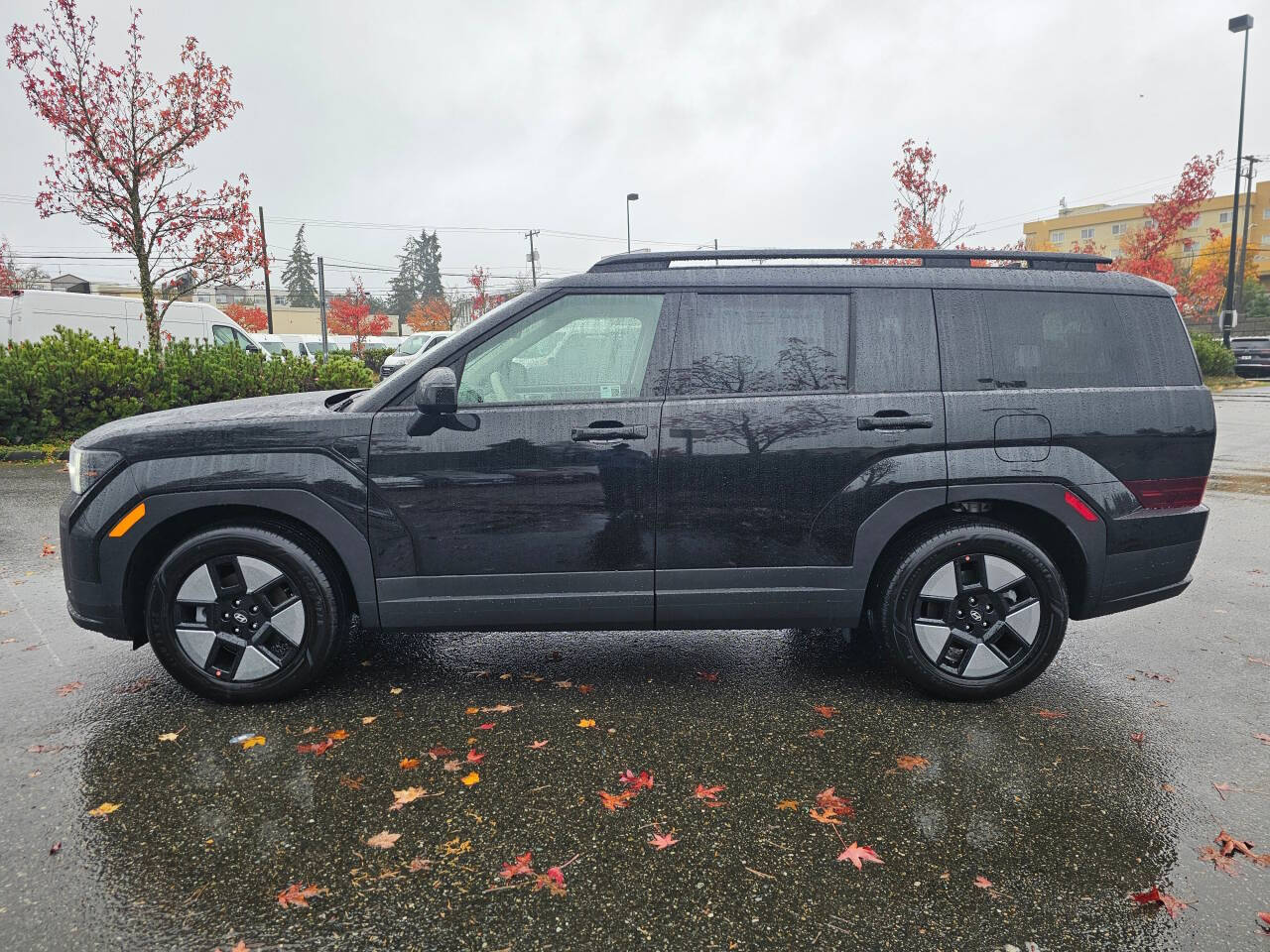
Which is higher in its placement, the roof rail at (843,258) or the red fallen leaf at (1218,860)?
the roof rail at (843,258)

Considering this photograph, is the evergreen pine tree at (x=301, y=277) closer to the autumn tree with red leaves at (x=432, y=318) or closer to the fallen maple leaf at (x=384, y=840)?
the autumn tree with red leaves at (x=432, y=318)

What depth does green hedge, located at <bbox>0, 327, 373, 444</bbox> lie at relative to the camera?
11773 millimetres

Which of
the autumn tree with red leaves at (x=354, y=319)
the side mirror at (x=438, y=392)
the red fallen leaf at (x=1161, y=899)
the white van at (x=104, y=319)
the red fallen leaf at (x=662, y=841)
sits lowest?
the red fallen leaf at (x=1161, y=899)

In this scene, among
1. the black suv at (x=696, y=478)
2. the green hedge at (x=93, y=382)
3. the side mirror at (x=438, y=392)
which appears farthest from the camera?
the green hedge at (x=93, y=382)

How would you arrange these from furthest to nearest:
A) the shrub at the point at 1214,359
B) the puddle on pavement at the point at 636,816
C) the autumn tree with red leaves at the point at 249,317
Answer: the autumn tree with red leaves at the point at 249,317 < the shrub at the point at 1214,359 < the puddle on pavement at the point at 636,816

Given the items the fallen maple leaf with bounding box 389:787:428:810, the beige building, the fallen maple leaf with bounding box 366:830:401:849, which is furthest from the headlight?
the beige building

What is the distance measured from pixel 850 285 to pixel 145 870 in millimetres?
3452

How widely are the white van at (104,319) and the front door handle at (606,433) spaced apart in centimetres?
1430

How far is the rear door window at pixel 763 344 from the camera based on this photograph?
3.68 metres

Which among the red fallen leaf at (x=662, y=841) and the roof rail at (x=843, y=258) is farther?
the roof rail at (x=843, y=258)

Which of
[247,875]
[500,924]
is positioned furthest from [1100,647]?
[247,875]

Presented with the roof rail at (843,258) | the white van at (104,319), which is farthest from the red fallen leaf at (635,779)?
the white van at (104,319)

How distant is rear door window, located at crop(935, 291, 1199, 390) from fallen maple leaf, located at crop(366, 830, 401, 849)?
115 inches

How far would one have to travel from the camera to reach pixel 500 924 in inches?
89.9
